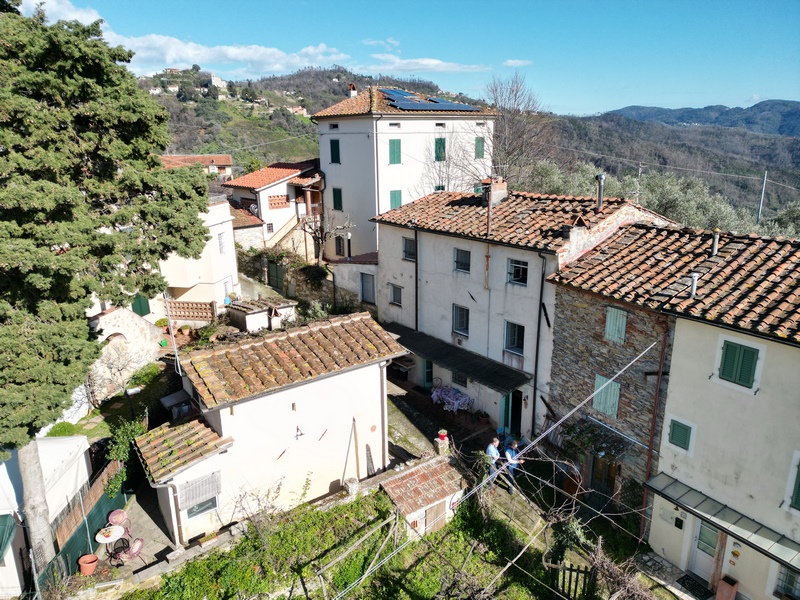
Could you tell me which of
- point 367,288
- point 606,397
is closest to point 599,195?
point 606,397

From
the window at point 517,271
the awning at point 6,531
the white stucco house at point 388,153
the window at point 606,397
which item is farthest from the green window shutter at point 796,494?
the white stucco house at point 388,153

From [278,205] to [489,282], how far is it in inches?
805

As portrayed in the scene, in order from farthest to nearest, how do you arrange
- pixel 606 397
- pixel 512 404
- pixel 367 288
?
1. pixel 367 288
2. pixel 512 404
3. pixel 606 397

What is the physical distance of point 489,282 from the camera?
63.1ft

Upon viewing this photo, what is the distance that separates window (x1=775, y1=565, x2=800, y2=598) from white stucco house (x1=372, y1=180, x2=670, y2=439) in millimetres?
7530

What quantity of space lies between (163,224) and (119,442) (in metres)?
6.43

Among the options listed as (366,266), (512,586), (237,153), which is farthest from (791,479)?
(237,153)

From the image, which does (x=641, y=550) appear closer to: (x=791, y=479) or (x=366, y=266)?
(x=791, y=479)

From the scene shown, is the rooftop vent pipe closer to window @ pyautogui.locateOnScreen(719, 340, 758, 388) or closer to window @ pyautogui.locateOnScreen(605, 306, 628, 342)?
window @ pyautogui.locateOnScreen(719, 340, 758, 388)

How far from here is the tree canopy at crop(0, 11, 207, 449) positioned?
32.4 ft

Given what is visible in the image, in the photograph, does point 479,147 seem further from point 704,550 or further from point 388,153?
point 704,550

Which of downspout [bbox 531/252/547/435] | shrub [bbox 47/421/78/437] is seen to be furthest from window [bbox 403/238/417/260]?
shrub [bbox 47/421/78/437]

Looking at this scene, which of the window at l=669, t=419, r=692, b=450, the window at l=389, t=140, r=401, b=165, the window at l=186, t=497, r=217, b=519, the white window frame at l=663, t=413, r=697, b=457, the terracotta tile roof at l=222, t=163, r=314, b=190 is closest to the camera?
the window at l=186, t=497, r=217, b=519

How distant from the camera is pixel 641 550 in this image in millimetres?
14461
